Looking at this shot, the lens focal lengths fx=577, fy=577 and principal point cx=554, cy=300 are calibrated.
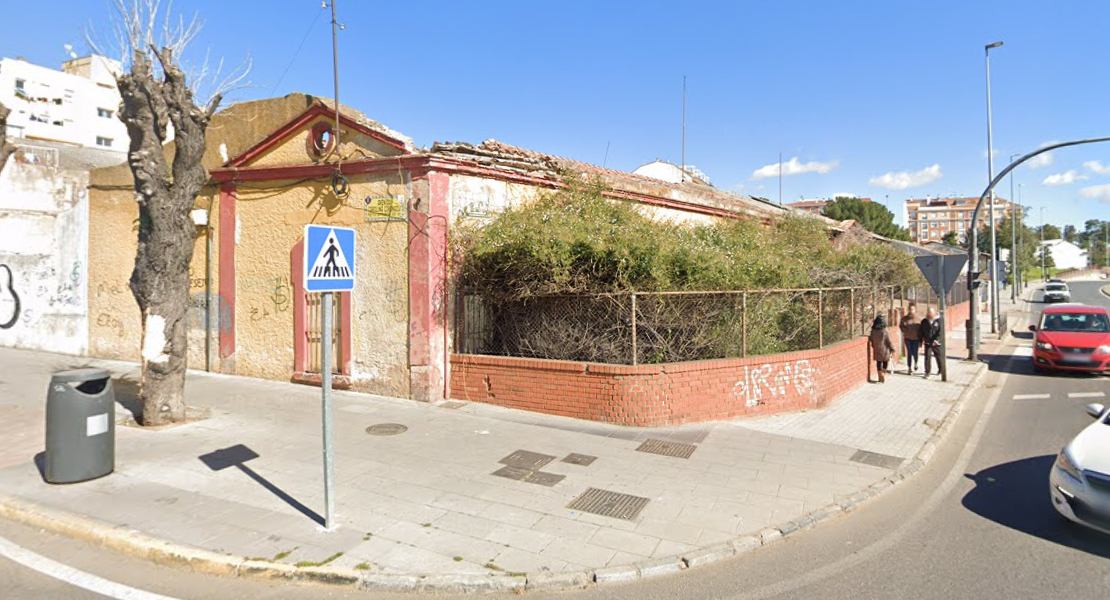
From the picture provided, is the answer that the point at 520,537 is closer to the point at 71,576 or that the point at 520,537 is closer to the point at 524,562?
the point at 524,562

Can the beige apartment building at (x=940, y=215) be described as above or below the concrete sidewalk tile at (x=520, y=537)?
above

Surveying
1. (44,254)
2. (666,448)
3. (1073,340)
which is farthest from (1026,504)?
(44,254)

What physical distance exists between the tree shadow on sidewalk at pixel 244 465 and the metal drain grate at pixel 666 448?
379 cm

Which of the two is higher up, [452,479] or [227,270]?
[227,270]

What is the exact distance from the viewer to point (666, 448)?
23.6 feet

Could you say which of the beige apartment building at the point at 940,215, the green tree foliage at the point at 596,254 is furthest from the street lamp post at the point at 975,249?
the beige apartment building at the point at 940,215

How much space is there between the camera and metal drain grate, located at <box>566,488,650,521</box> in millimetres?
5204

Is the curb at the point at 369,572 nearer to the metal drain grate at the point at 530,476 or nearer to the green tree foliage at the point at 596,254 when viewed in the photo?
the metal drain grate at the point at 530,476

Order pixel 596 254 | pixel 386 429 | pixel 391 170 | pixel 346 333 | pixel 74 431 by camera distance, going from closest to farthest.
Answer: pixel 74 431 → pixel 386 429 → pixel 596 254 → pixel 391 170 → pixel 346 333

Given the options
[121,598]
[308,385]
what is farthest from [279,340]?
[121,598]

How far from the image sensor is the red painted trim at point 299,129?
9.57 m

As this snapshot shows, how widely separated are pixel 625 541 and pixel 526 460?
86.3 inches

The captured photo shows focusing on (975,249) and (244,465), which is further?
(975,249)

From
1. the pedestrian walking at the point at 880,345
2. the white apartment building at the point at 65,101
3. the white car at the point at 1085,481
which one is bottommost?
the white car at the point at 1085,481
